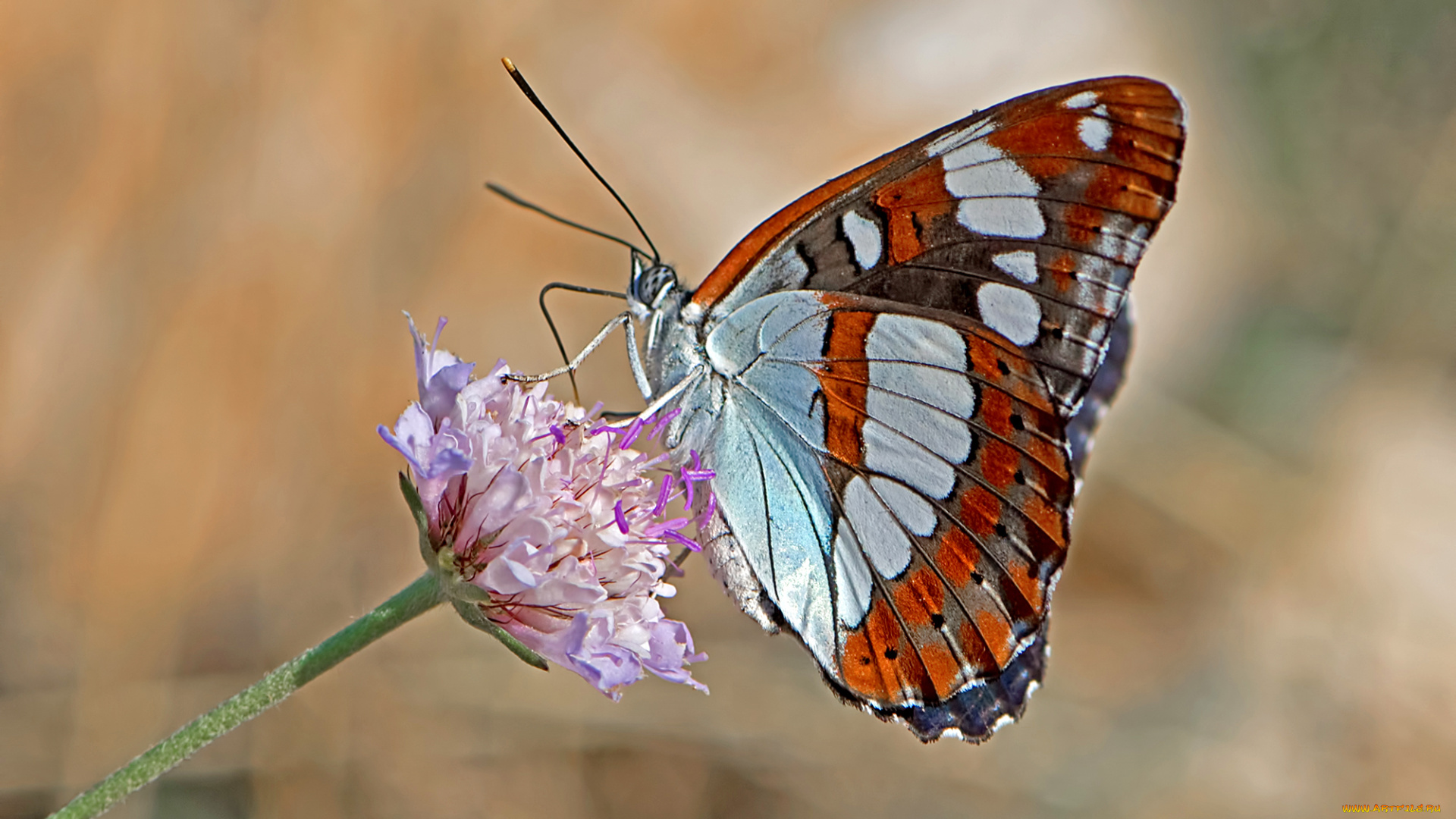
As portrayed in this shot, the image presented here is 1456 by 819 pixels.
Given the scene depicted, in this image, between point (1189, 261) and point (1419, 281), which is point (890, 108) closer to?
point (1189, 261)

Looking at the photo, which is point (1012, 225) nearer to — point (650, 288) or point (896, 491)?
point (896, 491)

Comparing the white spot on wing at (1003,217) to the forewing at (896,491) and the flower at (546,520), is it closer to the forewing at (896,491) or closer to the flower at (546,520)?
the forewing at (896,491)

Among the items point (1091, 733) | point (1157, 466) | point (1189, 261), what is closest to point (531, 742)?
point (1091, 733)

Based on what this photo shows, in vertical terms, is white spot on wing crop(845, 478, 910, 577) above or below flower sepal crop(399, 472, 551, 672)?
above

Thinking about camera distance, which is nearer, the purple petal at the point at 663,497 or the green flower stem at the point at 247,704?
the green flower stem at the point at 247,704

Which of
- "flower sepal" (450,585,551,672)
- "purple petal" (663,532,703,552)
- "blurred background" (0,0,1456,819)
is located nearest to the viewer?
"flower sepal" (450,585,551,672)

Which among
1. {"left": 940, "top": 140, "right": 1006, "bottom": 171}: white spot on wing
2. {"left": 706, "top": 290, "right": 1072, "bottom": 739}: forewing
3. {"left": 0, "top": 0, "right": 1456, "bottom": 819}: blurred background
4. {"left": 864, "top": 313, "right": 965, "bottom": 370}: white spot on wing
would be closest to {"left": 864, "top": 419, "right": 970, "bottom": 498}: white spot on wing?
{"left": 706, "top": 290, "right": 1072, "bottom": 739}: forewing

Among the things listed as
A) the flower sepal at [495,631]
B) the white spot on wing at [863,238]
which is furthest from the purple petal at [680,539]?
the white spot on wing at [863,238]

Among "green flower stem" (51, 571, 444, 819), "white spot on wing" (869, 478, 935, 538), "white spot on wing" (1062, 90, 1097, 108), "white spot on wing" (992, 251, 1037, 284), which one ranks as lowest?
"green flower stem" (51, 571, 444, 819)

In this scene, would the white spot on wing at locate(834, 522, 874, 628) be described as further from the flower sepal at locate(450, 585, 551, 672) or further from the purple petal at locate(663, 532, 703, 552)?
the flower sepal at locate(450, 585, 551, 672)
